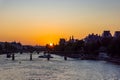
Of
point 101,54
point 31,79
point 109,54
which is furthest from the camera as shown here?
point 101,54

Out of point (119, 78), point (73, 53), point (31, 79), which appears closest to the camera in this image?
point (31, 79)

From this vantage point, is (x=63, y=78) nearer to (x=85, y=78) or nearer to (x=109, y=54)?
(x=85, y=78)

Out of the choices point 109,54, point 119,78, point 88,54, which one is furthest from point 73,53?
point 119,78

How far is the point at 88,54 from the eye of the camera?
157875 mm

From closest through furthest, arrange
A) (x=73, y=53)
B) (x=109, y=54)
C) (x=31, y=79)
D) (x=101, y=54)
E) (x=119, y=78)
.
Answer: (x=31, y=79)
(x=119, y=78)
(x=109, y=54)
(x=101, y=54)
(x=73, y=53)

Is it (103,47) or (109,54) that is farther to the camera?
(103,47)

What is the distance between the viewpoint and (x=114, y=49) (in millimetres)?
→ 116562

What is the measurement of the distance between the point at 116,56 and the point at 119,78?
58645mm

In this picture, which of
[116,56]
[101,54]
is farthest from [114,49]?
[101,54]

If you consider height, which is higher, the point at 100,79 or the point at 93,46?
the point at 93,46

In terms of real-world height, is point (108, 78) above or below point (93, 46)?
below

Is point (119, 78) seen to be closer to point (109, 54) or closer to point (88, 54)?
point (109, 54)

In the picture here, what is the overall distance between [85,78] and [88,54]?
97.6m

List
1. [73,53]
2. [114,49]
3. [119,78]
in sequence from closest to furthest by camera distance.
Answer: [119,78] → [114,49] → [73,53]
